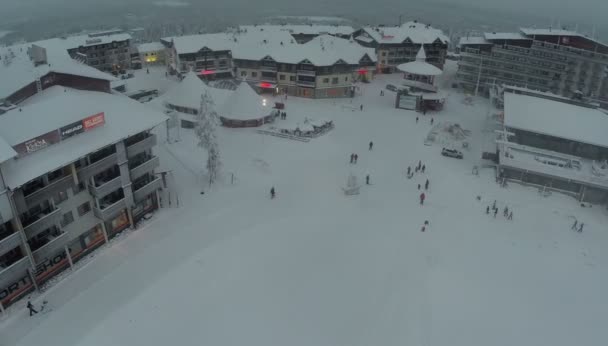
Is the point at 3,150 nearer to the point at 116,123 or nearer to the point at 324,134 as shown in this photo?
the point at 116,123

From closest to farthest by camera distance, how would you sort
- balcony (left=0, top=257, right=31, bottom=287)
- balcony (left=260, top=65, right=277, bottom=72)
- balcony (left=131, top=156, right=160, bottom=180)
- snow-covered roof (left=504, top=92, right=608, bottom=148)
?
1. balcony (left=0, top=257, right=31, bottom=287)
2. balcony (left=131, top=156, right=160, bottom=180)
3. snow-covered roof (left=504, top=92, right=608, bottom=148)
4. balcony (left=260, top=65, right=277, bottom=72)

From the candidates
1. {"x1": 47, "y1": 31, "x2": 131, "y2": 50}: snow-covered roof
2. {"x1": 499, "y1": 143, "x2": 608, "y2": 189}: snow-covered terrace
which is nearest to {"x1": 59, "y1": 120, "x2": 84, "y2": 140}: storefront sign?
{"x1": 499, "y1": 143, "x2": 608, "y2": 189}: snow-covered terrace

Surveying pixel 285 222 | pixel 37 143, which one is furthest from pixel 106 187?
pixel 285 222

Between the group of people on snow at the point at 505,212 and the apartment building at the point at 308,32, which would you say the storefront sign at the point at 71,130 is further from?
the apartment building at the point at 308,32

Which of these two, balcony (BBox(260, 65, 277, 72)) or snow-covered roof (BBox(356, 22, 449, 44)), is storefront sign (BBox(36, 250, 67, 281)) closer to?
balcony (BBox(260, 65, 277, 72))

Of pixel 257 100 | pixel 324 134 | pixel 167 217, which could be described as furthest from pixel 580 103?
pixel 167 217

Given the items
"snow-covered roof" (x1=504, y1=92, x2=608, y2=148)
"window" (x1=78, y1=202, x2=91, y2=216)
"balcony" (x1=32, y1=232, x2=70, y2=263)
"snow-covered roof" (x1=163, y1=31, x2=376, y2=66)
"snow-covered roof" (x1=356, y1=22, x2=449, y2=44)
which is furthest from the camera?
"snow-covered roof" (x1=356, y1=22, x2=449, y2=44)

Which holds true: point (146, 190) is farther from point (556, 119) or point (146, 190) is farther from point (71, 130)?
point (556, 119)
